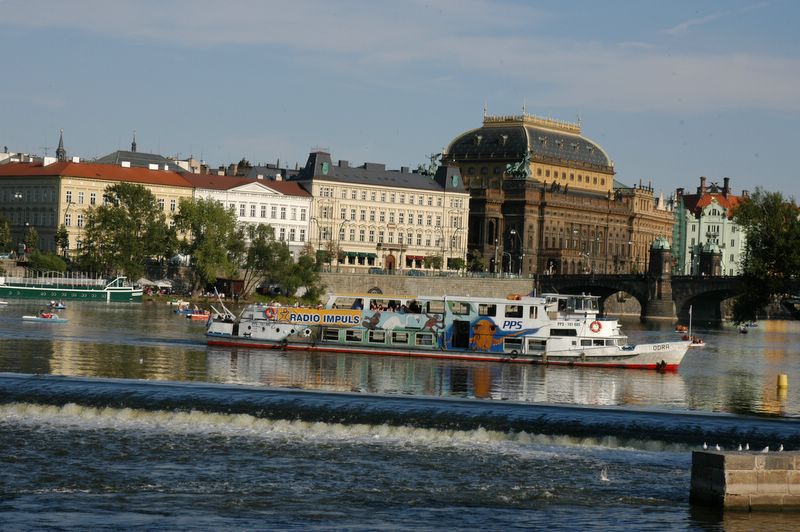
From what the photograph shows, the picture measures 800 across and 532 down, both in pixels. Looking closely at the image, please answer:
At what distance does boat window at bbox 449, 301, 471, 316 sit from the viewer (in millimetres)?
83350

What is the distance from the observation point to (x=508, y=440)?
150 ft

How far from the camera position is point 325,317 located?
8631cm

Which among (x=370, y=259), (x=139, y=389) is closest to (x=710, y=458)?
(x=139, y=389)

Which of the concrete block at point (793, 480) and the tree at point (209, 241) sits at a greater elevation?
the tree at point (209, 241)

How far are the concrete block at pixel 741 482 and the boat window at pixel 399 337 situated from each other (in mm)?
49701

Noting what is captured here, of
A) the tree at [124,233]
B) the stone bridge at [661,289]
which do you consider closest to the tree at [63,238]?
the tree at [124,233]

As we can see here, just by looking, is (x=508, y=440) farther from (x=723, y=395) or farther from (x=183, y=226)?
(x=183, y=226)

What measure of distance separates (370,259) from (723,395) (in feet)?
414

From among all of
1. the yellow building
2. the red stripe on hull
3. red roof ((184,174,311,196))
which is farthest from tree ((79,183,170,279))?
the red stripe on hull

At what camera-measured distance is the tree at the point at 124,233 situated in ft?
529

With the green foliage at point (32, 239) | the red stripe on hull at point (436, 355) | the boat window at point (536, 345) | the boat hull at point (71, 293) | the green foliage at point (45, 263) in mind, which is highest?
the green foliage at point (32, 239)

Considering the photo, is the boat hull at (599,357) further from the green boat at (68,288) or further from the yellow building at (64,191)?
the yellow building at (64,191)

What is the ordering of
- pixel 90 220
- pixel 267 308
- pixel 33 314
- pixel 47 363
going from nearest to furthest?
pixel 47 363 < pixel 267 308 < pixel 33 314 < pixel 90 220

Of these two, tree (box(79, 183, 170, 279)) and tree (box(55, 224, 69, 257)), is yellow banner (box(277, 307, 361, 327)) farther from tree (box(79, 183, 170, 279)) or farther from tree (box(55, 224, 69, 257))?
tree (box(55, 224, 69, 257))
